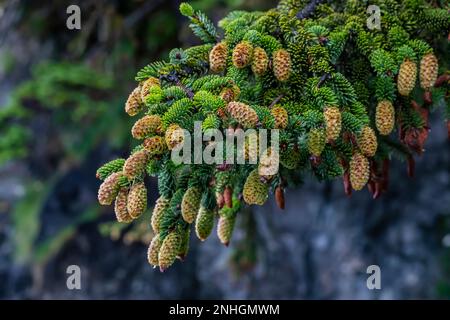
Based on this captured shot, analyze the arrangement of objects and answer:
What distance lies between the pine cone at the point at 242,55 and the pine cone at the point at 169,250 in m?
0.66

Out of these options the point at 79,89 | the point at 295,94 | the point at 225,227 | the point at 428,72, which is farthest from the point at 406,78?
the point at 79,89

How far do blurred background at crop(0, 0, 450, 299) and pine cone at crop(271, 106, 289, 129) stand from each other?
3.37 metres

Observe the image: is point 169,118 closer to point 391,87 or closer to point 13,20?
point 391,87

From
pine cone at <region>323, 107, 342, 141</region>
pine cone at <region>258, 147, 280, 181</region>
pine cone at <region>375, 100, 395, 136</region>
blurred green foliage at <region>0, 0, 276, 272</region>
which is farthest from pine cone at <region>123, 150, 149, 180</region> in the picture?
blurred green foliage at <region>0, 0, 276, 272</region>

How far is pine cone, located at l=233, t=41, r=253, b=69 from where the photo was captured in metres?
2.12

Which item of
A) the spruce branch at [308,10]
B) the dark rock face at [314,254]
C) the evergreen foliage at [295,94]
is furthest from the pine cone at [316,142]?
the dark rock face at [314,254]

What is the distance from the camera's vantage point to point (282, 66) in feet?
7.10

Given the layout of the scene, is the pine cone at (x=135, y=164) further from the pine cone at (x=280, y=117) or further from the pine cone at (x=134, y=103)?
the pine cone at (x=280, y=117)

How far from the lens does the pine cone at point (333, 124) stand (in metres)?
2.02

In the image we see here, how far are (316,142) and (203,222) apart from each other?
543mm

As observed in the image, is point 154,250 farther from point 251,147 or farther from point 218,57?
point 218,57

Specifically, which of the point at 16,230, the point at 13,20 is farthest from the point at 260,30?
the point at 16,230

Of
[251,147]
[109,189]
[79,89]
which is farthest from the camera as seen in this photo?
[79,89]

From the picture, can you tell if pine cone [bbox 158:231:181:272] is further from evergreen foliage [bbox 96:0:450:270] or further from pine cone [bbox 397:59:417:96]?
pine cone [bbox 397:59:417:96]
